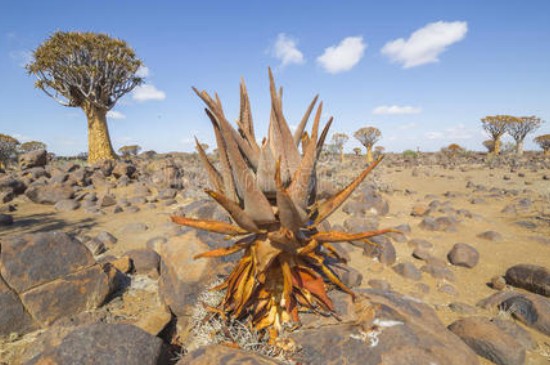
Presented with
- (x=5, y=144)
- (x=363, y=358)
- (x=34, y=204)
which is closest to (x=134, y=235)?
(x=34, y=204)

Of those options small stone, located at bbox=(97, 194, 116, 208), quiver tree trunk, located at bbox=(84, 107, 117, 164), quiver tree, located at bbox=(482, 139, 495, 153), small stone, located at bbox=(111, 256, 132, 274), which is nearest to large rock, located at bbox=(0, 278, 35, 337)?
small stone, located at bbox=(111, 256, 132, 274)

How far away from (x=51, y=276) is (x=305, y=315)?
3.14 metres

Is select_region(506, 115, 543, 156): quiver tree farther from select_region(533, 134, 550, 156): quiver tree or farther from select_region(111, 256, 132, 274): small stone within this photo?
select_region(111, 256, 132, 274): small stone

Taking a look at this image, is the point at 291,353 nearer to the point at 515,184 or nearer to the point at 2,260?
the point at 2,260

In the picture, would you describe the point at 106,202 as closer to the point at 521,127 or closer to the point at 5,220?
the point at 5,220

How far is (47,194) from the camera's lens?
30.0ft

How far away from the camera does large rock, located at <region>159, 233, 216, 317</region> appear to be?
2.84 m

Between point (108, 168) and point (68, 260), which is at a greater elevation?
point (108, 168)

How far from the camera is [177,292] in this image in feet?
9.55

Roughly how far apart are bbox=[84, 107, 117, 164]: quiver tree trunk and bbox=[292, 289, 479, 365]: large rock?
19408mm

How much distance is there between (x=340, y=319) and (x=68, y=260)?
11.0 feet

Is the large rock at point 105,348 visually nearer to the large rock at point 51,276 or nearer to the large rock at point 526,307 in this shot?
the large rock at point 51,276

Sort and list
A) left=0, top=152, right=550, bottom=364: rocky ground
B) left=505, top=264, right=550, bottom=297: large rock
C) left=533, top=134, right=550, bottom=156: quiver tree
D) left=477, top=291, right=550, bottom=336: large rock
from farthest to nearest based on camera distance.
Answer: left=533, top=134, right=550, bottom=156: quiver tree, left=505, top=264, right=550, bottom=297: large rock, left=477, top=291, right=550, bottom=336: large rock, left=0, top=152, right=550, bottom=364: rocky ground

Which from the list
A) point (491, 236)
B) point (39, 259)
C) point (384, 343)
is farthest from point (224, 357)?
point (491, 236)
